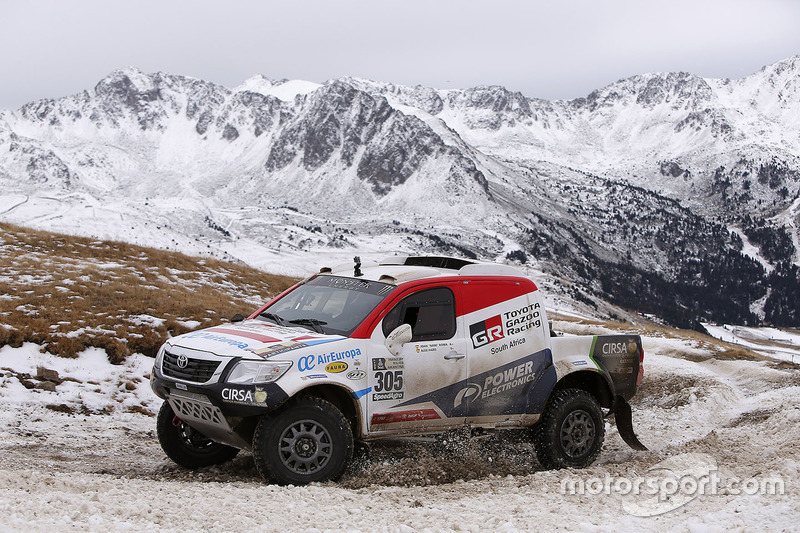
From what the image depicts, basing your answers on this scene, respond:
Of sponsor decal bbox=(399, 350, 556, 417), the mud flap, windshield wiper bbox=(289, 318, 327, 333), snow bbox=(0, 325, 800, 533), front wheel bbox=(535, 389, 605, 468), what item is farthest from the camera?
the mud flap

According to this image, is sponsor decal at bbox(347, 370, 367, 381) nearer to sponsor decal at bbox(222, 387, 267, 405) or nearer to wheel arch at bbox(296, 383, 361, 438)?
wheel arch at bbox(296, 383, 361, 438)

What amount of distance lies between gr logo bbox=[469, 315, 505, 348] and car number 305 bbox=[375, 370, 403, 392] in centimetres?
107

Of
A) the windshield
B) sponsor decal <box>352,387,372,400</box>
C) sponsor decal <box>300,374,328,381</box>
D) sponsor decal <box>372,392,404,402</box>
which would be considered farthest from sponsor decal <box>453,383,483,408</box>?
sponsor decal <box>300,374,328,381</box>

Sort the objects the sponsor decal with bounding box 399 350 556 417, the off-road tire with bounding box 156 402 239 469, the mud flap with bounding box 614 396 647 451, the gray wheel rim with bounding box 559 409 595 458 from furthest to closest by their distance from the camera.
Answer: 1. the mud flap with bounding box 614 396 647 451
2. the gray wheel rim with bounding box 559 409 595 458
3. the off-road tire with bounding box 156 402 239 469
4. the sponsor decal with bounding box 399 350 556 417

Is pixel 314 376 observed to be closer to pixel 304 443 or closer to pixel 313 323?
pixel 304 443

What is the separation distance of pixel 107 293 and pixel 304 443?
12906 mm

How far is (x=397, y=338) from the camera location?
7496 millimetres

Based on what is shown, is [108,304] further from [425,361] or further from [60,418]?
[425,361]

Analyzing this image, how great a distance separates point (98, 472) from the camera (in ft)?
25.7

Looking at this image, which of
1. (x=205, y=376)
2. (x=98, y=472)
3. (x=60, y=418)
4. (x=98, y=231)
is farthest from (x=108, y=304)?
(x=98, y=231)

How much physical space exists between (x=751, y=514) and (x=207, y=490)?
15.9ft

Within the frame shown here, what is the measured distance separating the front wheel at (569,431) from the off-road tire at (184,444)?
3.79 metres

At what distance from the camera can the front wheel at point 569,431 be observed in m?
8.48

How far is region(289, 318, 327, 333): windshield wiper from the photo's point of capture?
25.2 ft
